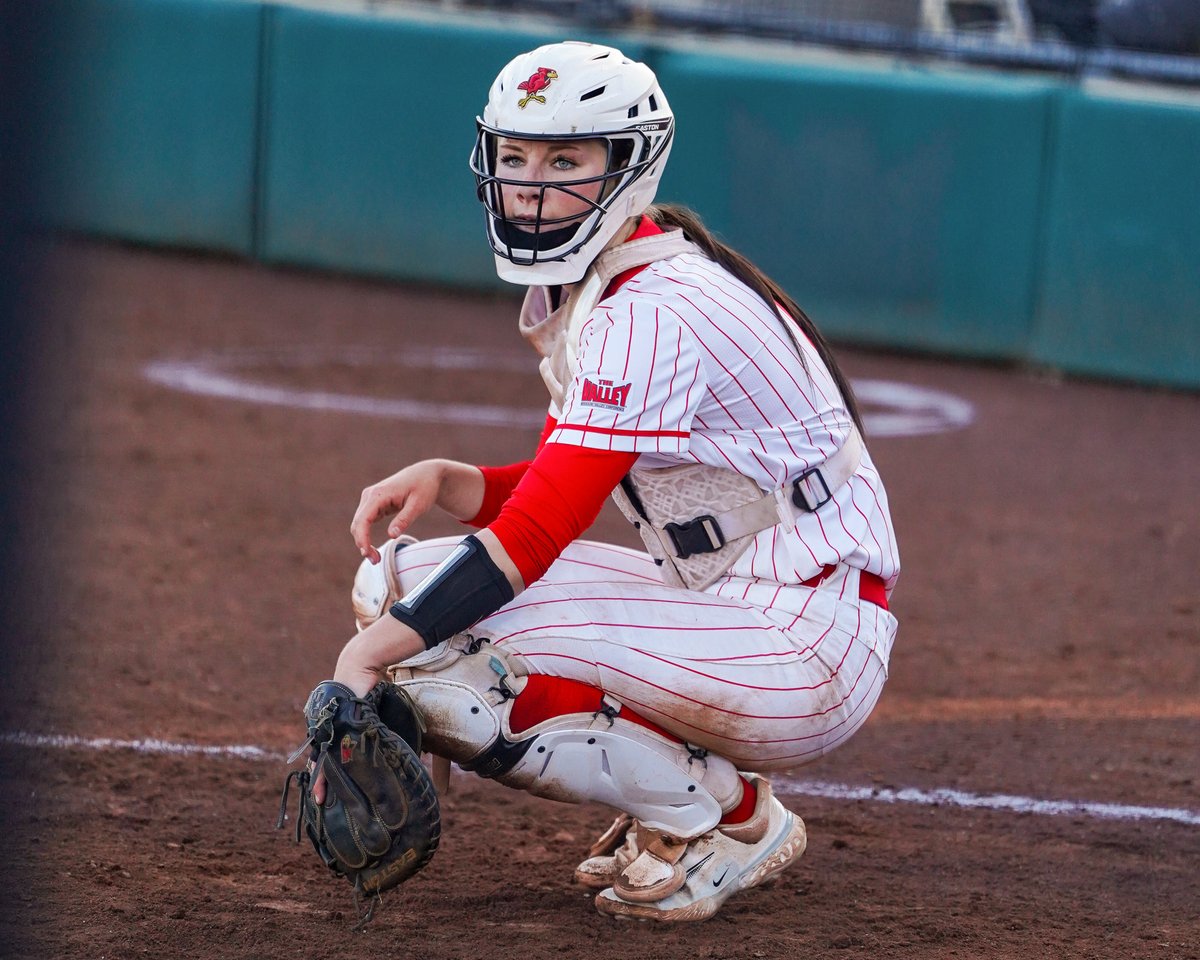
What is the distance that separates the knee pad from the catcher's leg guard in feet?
0.64

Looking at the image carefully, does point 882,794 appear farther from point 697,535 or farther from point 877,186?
point 877,186

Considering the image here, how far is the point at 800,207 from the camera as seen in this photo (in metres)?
8.95

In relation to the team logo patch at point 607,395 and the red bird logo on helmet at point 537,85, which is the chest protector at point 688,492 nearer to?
the team logo patch at point 607,395

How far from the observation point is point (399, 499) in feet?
9.83

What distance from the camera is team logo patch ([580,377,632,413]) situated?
8.65ft

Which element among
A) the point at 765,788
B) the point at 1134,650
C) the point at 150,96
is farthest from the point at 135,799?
the point at 150,96

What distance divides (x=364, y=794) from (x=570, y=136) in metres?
1.15

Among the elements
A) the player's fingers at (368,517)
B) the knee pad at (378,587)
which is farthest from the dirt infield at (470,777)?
the player's fingers at (368,517)

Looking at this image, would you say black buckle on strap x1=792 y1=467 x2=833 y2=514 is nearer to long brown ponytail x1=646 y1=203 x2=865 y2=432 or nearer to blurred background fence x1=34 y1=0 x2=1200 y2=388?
long brown ponytail x1=646 y1=203 x2=865 y2=432

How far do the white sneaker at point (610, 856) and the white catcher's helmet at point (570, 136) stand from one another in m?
1.04

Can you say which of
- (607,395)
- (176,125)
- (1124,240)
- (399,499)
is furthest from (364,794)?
(176,125)

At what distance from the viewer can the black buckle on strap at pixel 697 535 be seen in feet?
9.51

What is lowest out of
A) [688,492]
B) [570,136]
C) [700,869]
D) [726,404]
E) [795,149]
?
[795,149]

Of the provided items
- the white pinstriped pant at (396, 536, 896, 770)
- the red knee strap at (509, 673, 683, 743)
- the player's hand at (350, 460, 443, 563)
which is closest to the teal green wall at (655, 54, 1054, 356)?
the white pinstriped pant at (396, 536, 896, 770)
